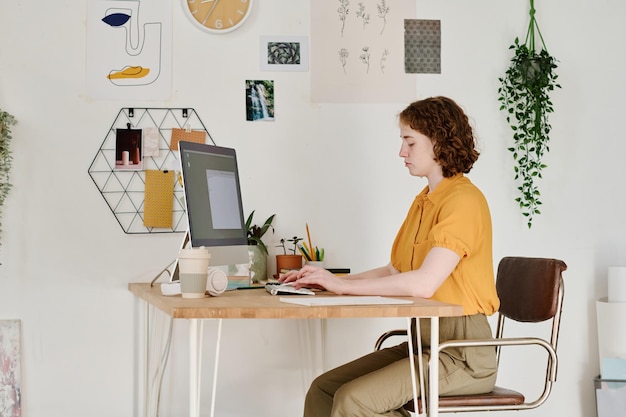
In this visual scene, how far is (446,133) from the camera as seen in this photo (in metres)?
2.39

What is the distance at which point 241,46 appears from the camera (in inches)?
128

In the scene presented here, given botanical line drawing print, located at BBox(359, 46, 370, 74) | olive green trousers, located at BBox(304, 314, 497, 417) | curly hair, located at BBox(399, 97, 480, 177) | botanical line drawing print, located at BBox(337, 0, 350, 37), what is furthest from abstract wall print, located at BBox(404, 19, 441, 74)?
olive green trousers, located at BBox(304, 314, 497, 417)

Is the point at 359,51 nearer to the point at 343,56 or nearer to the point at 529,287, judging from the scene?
the point at 343,56

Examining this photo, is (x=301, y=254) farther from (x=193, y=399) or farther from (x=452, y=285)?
(x=193, y=399)

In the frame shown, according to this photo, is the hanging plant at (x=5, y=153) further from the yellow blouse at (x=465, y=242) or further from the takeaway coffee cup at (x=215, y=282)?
the yellow blouse at (x=465, y=242)

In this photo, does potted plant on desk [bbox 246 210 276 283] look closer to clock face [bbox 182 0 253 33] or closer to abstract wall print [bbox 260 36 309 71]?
abstract wall print [bbox 260 36 309 71]

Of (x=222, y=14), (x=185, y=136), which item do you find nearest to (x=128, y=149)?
(x=185, y=136)

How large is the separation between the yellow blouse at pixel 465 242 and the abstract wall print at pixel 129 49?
4.55ft

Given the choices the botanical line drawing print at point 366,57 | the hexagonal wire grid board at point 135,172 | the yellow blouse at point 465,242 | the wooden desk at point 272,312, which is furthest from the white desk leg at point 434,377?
the botanical line drawing print at point 366,57

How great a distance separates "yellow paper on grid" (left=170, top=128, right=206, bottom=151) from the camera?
3193 millimetres

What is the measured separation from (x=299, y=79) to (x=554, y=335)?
4.93 feet

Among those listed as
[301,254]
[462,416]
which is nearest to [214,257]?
[301,254]

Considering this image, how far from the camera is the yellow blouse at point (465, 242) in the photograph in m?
2.17

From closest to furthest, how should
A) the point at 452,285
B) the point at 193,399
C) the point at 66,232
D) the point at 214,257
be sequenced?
1. the point at 193,399
2. the point at 452,285
3. the point at 214,257
4. the point at 66,232
